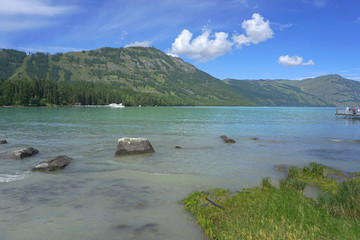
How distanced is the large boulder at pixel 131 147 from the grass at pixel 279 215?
1169cm

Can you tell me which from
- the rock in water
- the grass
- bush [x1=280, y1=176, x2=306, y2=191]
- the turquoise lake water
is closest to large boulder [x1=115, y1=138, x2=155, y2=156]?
the turquoise lake water

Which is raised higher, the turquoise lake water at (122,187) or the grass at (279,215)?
the grass at (279,215)

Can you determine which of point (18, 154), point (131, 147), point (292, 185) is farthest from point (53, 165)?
point (292, 185)

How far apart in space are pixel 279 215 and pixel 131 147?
16116 mm

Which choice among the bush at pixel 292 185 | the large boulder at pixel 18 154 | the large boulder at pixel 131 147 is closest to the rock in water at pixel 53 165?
the large boulder at pixel 18 154

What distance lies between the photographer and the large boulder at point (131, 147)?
21656 millimetres

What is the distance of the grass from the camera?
21.6 ft

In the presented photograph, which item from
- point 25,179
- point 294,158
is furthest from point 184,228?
point 294,158

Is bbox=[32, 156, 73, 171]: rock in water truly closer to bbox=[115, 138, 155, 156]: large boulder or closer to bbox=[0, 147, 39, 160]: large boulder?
bbox=[0, 147, 39, 160]: large boulder

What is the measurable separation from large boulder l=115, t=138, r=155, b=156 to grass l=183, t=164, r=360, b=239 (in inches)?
460

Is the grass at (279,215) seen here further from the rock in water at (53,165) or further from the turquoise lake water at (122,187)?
the rock in water at (53,165)

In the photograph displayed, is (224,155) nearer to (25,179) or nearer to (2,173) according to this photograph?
(25,179)

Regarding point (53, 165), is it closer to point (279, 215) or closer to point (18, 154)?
point (18, 154)

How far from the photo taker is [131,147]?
22109 mm
